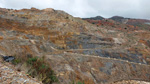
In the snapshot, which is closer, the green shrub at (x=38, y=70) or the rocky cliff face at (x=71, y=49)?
the green shrub at (x=38, y=70)

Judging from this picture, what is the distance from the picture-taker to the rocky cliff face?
1658 cm

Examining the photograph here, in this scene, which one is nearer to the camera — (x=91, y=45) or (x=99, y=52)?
(x=99, y=52)

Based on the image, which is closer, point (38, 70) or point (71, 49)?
point (38, 70)

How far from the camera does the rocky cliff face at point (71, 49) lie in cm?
1658

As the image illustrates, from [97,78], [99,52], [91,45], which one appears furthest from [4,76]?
[91,45]

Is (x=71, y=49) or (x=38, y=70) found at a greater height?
(x=38, y=70)

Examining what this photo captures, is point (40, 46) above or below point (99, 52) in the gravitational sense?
above

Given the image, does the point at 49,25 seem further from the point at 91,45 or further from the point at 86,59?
the point at 86,59

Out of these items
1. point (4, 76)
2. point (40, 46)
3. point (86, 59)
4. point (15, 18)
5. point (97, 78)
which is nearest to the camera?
point (4, 76)

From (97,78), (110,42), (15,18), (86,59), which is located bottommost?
(97,78)

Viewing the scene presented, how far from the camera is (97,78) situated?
54.9 ft

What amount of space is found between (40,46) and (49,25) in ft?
33.9

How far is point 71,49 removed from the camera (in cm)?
2497

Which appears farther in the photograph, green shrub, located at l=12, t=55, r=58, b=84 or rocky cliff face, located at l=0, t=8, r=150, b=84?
rocky cliff face, located at l=0, t=8, r=150, b=84
